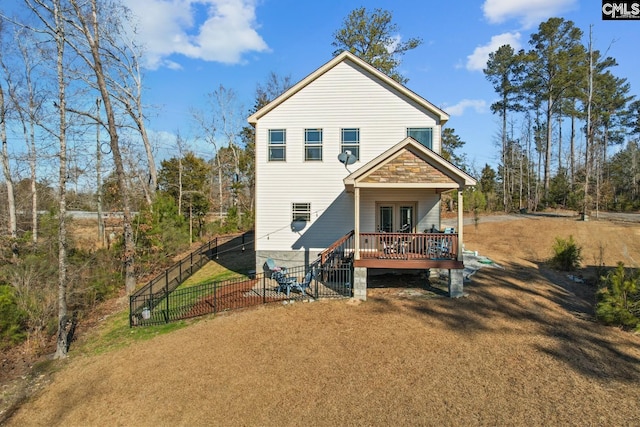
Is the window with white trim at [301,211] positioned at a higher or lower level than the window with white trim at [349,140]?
lower

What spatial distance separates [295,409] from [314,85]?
12069mm

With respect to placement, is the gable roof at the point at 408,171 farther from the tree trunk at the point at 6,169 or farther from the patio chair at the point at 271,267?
the tree trunk at the point at 6,169

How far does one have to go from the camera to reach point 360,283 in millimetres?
10961

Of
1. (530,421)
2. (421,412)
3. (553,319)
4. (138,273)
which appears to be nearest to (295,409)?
(421,412)

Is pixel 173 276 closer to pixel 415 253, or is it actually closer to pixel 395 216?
pixel 395 216

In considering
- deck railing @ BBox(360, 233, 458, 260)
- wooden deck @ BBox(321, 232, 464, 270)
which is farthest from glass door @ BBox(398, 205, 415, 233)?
deck railing @ BBox(360, 233, 458, 260)

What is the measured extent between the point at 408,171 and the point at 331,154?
4131mm

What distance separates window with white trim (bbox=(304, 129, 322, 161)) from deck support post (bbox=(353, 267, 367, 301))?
542 cm

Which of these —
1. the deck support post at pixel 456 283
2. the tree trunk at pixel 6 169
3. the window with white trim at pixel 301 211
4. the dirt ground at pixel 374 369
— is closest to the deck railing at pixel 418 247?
the deck support post at pixel 456 283

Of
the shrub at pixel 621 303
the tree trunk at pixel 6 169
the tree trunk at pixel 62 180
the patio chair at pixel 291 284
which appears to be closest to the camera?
the shrub at pixel 621 303

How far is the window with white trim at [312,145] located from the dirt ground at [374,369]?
247 inches

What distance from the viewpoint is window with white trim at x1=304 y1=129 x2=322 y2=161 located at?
1424 cm

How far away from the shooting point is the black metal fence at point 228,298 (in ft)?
36.6

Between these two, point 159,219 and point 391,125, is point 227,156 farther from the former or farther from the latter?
point 391,125
